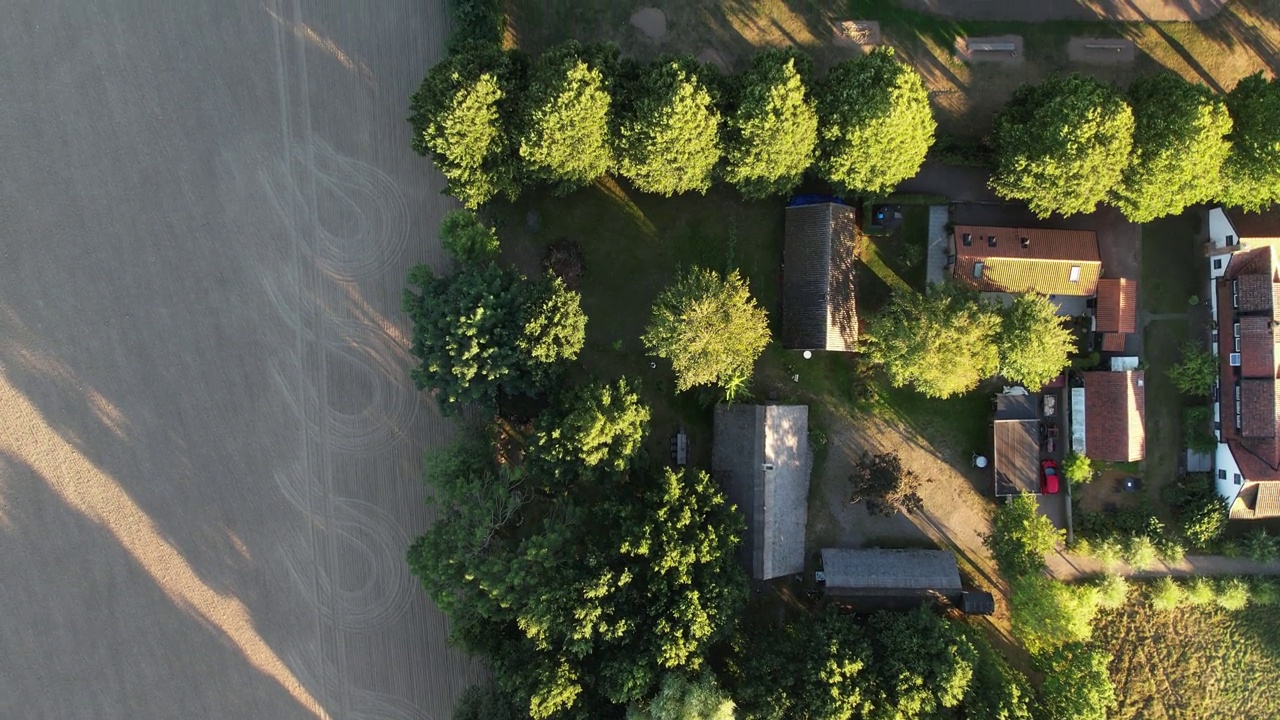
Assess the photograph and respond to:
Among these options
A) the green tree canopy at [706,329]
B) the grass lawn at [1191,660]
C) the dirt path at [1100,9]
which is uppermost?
the dirt path at [1100,9]

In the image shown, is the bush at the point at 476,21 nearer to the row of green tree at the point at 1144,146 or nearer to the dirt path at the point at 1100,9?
the dirt path at the point at 1100,9

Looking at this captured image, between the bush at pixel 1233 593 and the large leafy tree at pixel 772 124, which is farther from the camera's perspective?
the bush at pixel 1233 593

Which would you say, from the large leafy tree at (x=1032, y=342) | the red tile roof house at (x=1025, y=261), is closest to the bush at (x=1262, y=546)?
the large leafy tree at (x=1032, y=342)

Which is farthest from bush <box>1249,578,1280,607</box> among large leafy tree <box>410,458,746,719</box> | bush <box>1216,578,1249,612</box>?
large leafy tree <box>410,458,746,719</box>

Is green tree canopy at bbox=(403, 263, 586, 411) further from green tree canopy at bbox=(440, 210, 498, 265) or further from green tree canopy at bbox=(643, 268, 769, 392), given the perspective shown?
green tree canopy at bbox=(643, 268, 769, 392)

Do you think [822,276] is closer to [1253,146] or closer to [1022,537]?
[1022,537]

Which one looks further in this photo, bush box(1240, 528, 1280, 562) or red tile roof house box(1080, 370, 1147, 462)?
red tile roof house box(1080, 370, 1147, 462)

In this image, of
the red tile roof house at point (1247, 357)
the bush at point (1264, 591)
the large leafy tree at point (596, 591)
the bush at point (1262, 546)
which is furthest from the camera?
the bush at point (1264, 591)
